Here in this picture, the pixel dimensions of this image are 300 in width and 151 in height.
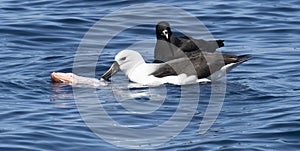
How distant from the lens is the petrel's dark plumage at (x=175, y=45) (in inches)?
597

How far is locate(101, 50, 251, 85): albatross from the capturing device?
45.4ft

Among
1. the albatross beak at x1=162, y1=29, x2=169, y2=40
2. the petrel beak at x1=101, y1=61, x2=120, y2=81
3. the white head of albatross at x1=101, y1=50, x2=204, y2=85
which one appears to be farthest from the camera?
the albatross beak at x1=162, y1=29, x2=169, y2=40

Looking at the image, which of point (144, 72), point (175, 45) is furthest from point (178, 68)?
point (175, 45)

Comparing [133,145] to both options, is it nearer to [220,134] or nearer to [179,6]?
[220,134]

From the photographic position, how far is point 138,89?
1372 centimetres

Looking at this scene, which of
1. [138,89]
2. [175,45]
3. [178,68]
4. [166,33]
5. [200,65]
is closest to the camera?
[138,89]

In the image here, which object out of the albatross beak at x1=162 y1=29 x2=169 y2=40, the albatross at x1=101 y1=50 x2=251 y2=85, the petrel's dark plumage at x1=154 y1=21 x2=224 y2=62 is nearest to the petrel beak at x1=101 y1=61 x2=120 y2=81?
the albatross at x1=101 y1=50 x2=251 y2=85

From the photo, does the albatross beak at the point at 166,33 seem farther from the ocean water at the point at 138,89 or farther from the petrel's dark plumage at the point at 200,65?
the petrel's dark plumage at the point at 200,65

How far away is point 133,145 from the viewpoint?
33.1ft

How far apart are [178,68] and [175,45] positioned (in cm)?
180

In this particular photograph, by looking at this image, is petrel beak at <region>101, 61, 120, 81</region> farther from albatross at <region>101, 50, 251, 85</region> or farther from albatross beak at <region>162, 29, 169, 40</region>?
albatross beak at <region>162, 29, 169, 40</region>

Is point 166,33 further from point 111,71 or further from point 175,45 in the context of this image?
point 111,71

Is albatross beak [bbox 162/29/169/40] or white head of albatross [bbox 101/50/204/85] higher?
albatross beak [bbox 162/29/169/40]

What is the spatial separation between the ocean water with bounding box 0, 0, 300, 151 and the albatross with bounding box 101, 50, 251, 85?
0.66ft
